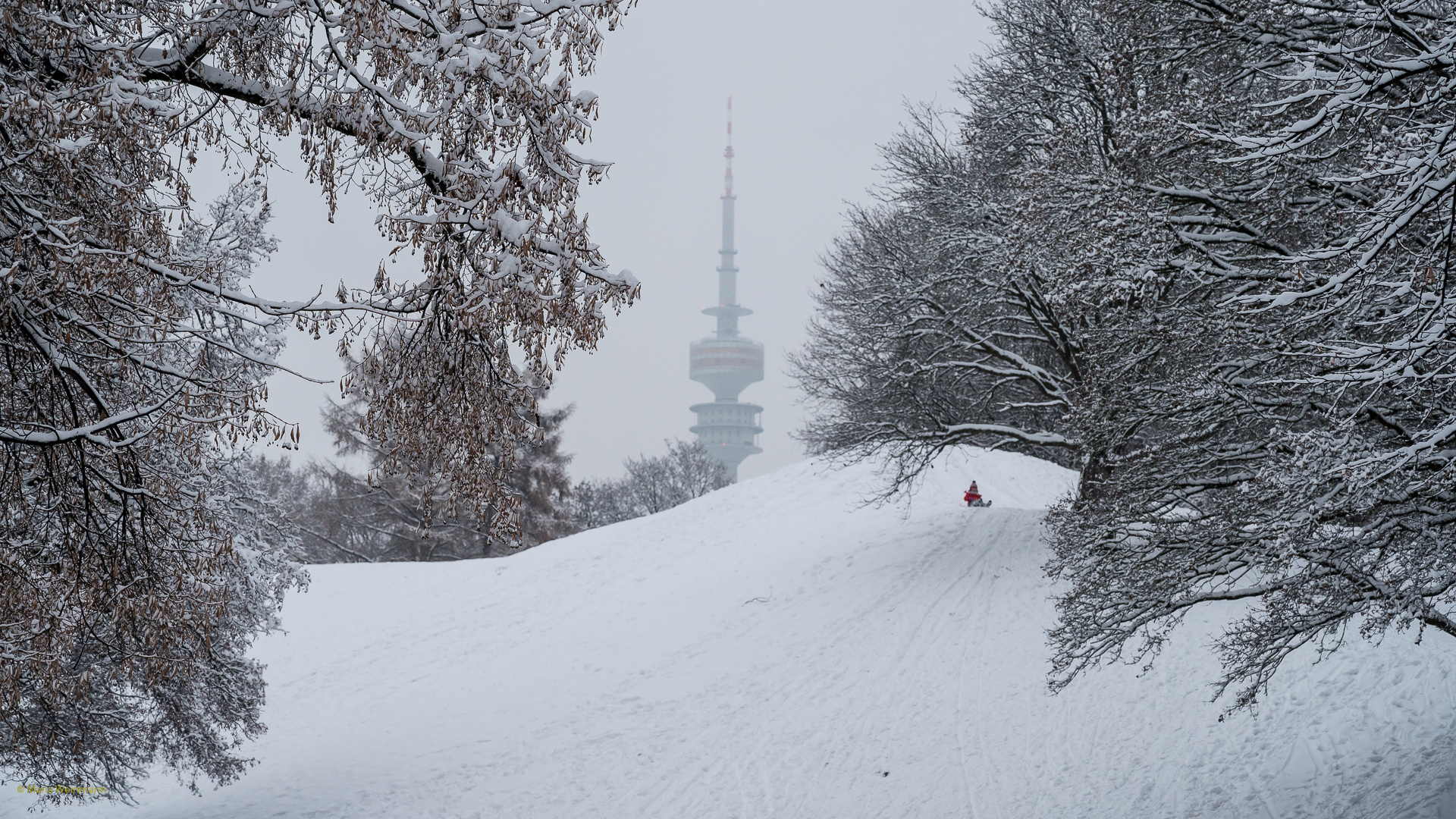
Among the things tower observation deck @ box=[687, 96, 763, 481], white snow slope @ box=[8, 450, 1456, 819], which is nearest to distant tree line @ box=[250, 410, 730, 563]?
white snow slope @ box=[8, 450, 1456, 819]

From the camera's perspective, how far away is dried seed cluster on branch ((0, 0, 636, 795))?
15.3ft

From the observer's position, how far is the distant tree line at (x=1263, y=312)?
5.89 m

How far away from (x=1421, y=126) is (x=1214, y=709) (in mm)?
7327

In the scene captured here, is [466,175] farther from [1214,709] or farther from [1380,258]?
[1214,709]

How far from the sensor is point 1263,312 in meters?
7.20

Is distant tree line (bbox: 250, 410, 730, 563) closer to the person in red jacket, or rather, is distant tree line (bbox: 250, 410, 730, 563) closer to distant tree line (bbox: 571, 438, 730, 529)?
distant tree line (bbox: 571, 438, 730, 529)

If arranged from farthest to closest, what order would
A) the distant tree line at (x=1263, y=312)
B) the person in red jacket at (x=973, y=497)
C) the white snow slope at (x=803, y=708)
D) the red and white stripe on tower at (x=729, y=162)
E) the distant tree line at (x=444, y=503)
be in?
1. the red and white stripe on tower at (x=729, y=162)
2. the distant tree line at (x=444, y=503)
3. the person in red jacket at (x=973, y=497)
4. the white snow slope at (x=803, y=708)
5. the distant tree line at (x=1263, y=312)

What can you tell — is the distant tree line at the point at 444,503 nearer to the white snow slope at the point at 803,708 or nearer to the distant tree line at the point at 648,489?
the distant tree line at the point at 648,489

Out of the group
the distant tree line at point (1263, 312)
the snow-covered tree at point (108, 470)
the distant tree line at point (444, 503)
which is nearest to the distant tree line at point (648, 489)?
the distant tree line at point (444, 503)

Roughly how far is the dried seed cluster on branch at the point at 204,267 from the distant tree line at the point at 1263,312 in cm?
434

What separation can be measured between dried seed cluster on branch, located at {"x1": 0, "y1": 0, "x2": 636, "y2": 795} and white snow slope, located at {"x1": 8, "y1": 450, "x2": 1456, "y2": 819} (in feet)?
19.3

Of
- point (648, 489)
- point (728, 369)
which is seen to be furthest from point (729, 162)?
point (648, 489)

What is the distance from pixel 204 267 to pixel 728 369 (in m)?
174

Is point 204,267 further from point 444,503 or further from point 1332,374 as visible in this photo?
point 444,503
